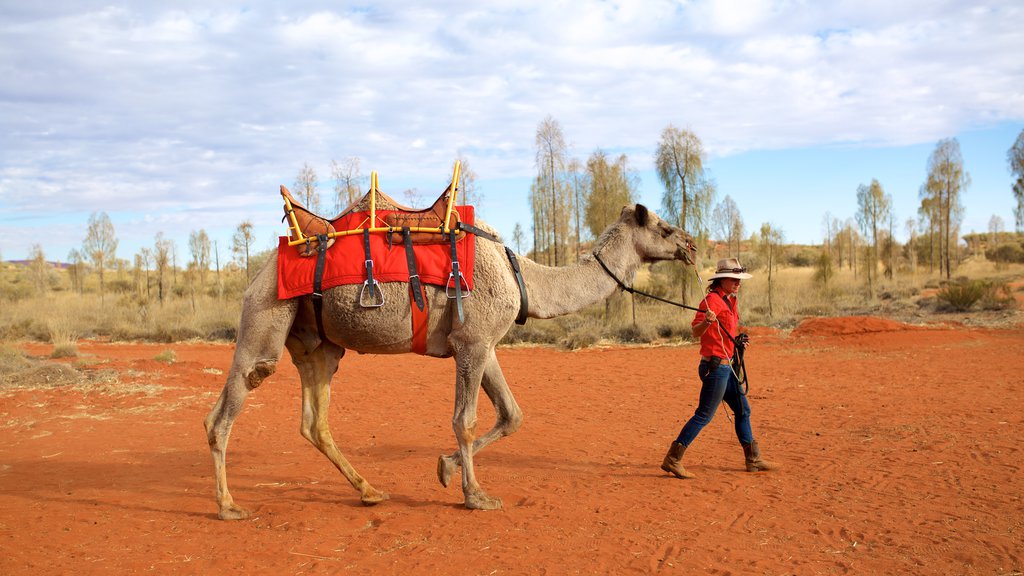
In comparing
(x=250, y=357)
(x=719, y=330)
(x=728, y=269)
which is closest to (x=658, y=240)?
(x=728, y=269)

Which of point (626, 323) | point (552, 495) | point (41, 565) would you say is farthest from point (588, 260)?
point (626, 323)

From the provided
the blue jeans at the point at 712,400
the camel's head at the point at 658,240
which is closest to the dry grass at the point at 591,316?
the blue jeans at the point at 712,400

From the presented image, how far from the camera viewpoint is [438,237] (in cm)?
642

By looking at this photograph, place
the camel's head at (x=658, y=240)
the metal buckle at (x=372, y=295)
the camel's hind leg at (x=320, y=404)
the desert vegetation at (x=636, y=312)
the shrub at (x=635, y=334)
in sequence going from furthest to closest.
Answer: the desert vegetation at (x=636, y=312)
the shrub at (x=635, y=334)
the camel's head at (x=658, y=240)
the camel's hind leg at (x=320, y=404)
the metal buckle at (x=372, y=295)

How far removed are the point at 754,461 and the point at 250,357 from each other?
17.0 feet

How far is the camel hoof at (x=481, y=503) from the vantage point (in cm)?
642

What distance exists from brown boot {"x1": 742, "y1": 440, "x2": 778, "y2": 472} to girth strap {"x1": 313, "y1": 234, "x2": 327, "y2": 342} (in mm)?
4577

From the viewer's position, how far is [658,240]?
7.00 metres

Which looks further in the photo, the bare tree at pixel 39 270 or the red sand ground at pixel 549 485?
the bare tree at pixel 39 270

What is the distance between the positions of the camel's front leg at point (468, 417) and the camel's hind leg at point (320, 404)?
3.10ft

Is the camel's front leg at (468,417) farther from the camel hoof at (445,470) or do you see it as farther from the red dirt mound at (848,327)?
the red dirt mound at (848,327)

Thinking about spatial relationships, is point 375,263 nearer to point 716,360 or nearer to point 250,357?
point 250,357

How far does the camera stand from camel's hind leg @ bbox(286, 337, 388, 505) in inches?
267

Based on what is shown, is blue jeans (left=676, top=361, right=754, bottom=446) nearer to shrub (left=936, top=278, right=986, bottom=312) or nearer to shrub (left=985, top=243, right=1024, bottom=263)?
shrub (left=936, top=278, right=986, bottom=312)
